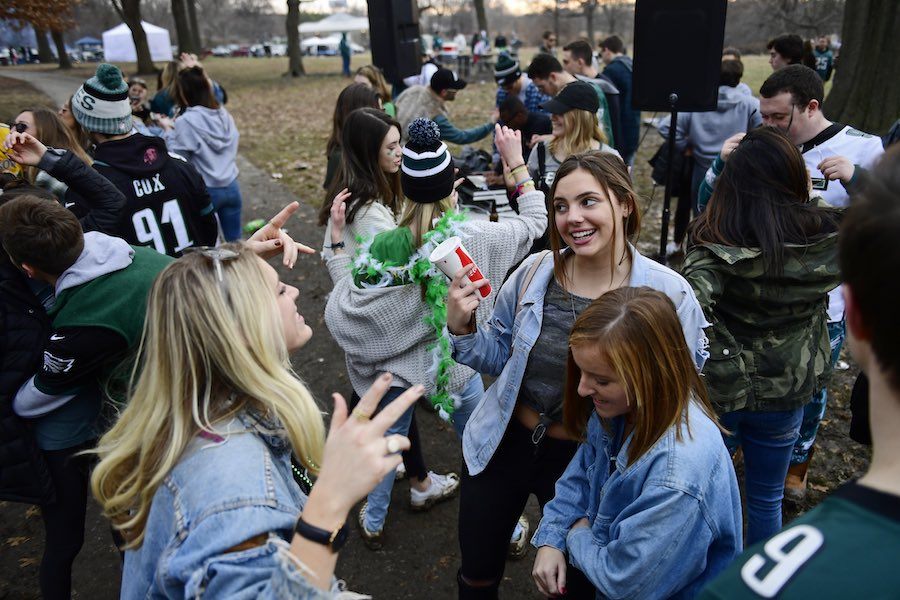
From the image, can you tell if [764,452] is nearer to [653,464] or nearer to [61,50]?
[653,464]

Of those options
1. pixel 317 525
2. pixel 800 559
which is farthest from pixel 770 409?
pixel 317 525

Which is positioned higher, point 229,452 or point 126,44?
point 126,44

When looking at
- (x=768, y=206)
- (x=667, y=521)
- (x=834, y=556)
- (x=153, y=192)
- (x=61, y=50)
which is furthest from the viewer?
(x=61, y=50)

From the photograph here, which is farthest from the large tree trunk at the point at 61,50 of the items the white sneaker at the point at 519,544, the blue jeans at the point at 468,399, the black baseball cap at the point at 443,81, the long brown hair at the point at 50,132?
the white sneaker at the point at 519,544

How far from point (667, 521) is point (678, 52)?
4.01 meters

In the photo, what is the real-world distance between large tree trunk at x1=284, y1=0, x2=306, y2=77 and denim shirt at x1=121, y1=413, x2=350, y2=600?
28.4 m

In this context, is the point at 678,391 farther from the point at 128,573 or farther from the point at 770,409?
the point at 128,573

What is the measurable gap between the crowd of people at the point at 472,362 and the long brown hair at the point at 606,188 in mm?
12

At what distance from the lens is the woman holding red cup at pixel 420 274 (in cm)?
282

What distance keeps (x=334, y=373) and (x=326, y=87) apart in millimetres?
21573

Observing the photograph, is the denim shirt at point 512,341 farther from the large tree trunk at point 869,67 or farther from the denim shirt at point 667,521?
the large tree trunk at point 869,67

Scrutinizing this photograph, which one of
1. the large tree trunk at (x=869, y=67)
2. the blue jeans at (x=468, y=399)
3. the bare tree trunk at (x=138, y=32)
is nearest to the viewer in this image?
the blue jeans at (x=468, y=399)

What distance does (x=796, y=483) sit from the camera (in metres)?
3.61

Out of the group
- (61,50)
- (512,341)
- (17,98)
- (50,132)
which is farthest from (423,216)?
(61,50)
